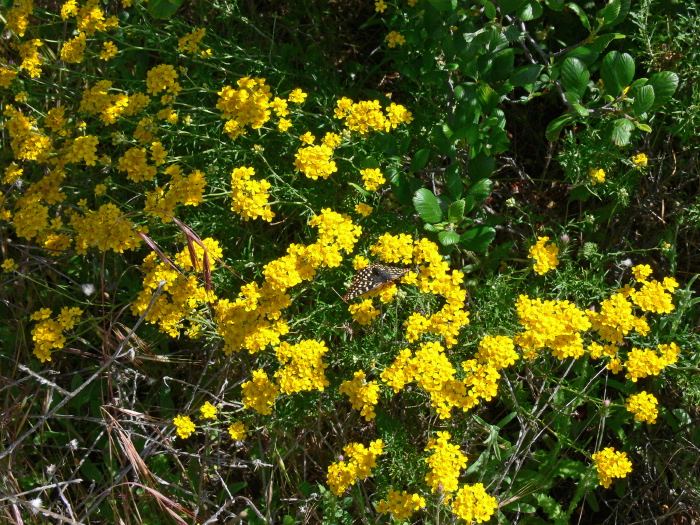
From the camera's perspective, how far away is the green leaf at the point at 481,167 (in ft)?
10.2

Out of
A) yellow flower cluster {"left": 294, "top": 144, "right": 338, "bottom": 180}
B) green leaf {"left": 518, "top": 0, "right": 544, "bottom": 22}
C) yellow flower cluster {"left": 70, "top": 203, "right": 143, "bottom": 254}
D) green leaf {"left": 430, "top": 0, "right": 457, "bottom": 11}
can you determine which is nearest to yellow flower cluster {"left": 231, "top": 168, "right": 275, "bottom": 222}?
yellow flower cluster {"left": 294, "top": 144, "right": 338, "bottom": 180}

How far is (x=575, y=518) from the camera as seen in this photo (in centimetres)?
351

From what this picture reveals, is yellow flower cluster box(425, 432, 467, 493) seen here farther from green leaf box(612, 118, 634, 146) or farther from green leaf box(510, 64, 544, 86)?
green leaf box(510, 64, 544, 86)

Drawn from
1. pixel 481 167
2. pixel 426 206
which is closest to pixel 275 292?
pixel 426 206

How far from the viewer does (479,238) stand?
10.00 feet

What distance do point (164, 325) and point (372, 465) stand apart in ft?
3.60

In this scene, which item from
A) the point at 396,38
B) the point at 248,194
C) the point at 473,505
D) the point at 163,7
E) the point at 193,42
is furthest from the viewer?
the point at 396,38

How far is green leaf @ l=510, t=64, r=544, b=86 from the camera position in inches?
116

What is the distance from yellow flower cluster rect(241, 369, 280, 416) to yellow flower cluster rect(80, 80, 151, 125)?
1.40m

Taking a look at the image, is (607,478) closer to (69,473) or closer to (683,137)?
(683,137)

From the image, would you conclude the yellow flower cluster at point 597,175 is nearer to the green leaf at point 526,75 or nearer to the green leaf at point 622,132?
the green leaf at point 622,132

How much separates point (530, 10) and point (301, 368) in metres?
1.79

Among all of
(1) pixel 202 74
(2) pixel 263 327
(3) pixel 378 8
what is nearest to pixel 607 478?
(2) pixel 263 327

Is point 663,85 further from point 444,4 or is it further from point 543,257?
point 444,4
